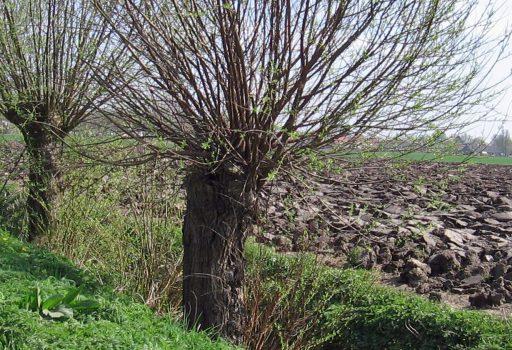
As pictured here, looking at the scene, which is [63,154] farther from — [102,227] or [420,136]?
[420,136]

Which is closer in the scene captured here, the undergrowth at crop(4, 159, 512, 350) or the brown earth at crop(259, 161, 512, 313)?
the undergrowth at crop(4, 159, 512, 350)

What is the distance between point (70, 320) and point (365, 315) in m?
3.45

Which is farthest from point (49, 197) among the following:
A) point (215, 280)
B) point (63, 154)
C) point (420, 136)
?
point (420, 136)

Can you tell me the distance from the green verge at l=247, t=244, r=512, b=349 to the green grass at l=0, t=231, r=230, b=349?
5.37 ft

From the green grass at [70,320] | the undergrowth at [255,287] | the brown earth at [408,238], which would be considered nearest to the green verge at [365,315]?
the undergrowth at [255,287]

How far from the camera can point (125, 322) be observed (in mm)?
5012

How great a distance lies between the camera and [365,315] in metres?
7.16

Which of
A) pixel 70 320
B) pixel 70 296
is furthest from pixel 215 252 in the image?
pixel 70 320

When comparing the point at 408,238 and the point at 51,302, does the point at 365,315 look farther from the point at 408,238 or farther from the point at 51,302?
the point at 51,302

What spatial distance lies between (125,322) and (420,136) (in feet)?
9.20

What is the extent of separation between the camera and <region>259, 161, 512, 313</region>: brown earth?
22.4 ft

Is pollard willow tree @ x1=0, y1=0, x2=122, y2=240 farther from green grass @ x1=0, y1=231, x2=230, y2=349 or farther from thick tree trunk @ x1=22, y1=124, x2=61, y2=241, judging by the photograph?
green grass @ x1=0, y1=231, x2=230, y2=349

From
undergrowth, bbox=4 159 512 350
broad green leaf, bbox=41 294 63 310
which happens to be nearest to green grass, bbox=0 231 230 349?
undergrowth, bbox=4 159 512 350

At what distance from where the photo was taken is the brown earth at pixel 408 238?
22.4 feet
